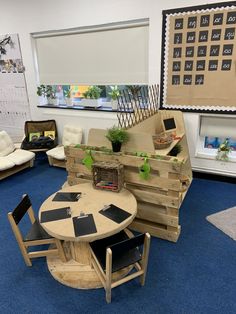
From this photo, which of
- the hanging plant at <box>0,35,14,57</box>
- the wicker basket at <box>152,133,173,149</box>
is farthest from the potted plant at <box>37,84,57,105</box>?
the wicker basket at <box>152,133,173,149</box>

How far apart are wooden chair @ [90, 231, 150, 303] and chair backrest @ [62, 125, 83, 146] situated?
2.50 meters

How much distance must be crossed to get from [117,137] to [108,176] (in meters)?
0.41

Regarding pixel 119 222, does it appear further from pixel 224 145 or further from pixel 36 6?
pixel 36 6

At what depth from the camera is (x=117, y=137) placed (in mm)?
2328

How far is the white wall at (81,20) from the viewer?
3.29 meters

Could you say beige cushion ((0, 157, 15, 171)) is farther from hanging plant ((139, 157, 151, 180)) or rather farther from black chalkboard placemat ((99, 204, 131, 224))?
hanging plant ((139, 157, 151, 180))

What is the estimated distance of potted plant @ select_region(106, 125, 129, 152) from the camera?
2326 mm

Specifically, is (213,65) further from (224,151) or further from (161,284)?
(161,284)

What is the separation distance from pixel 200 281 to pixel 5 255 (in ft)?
6.08

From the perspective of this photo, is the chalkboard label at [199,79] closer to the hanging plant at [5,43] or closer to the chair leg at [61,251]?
the chair leg at [61,251]

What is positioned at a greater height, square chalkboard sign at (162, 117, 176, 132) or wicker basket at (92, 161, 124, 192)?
square chalkboard sign at (162, 117, 176, 132)

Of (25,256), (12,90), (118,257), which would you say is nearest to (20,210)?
(25,256)

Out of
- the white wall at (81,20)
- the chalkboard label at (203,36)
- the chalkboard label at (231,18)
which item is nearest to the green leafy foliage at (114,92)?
the white wall at (81,20)

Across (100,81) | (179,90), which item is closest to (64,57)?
(100,81)
